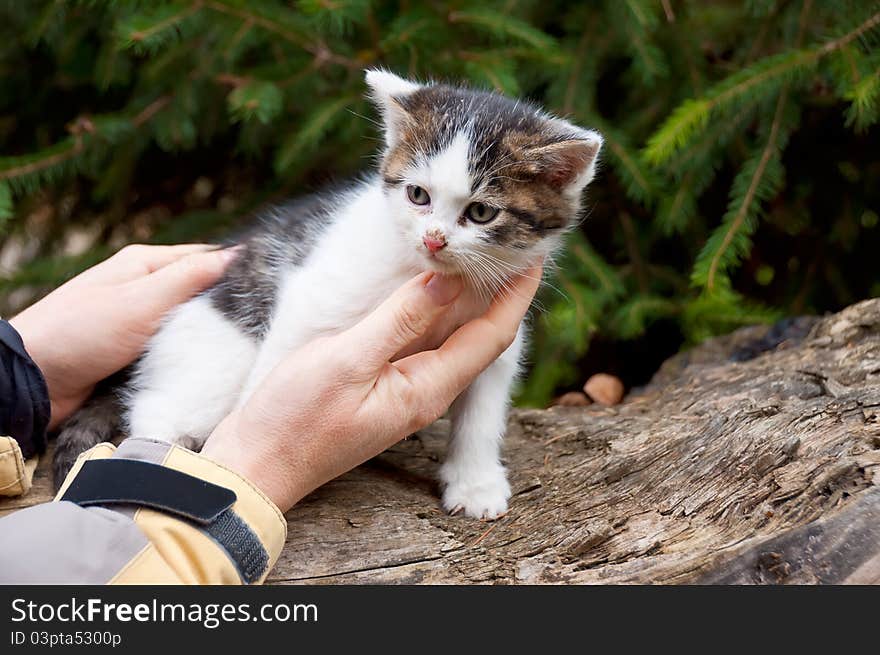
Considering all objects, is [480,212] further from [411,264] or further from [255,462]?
[255,462]

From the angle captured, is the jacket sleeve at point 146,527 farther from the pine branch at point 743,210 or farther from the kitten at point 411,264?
the pine branch at point 743,210

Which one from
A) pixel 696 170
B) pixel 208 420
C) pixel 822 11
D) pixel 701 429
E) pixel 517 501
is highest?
pixel 822 11

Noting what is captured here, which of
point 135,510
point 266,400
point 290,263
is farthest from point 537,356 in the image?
point 135,510

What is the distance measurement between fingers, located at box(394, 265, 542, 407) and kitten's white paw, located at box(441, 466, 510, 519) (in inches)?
10.5

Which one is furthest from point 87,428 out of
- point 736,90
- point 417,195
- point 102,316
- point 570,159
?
point 736,90

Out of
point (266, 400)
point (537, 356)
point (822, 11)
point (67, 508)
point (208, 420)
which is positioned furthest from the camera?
point (537, 356)

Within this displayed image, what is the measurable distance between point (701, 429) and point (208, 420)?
1.30 meters

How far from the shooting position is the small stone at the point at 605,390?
289cm

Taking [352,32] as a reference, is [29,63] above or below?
below

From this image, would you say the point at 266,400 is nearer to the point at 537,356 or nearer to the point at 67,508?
the point at 67,508

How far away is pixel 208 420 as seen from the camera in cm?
216

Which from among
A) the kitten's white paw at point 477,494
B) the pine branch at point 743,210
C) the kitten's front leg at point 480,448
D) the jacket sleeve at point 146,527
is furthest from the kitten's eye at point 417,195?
the pine branch at point 743,210

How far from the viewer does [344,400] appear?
1642mm

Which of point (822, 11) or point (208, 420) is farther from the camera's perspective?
point (822, 11)
